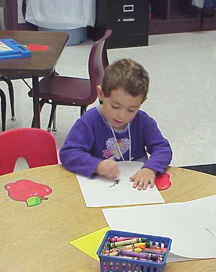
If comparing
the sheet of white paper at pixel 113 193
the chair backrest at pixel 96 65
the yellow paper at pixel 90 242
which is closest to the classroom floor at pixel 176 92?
the chair backrest at pixel 96 65

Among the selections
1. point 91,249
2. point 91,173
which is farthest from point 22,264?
point 91,173

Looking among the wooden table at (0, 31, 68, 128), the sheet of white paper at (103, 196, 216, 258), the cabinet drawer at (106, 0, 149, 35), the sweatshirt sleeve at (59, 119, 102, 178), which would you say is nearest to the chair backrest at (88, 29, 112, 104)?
the wooden table at (0, 31, 68, 128)

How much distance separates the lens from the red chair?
302cm

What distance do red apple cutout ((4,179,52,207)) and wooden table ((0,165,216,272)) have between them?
0.02m

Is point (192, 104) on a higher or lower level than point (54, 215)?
lower

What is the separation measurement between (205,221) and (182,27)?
5118 mm

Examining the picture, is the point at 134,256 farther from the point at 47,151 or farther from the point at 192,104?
the point at 192,104

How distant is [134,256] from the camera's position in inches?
46.0

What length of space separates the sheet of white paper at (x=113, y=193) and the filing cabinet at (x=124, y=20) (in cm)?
409

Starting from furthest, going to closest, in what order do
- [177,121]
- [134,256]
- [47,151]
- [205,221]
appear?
[177,121] < [47,151] < [205,221] < [134,256]

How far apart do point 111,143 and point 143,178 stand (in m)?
0.23

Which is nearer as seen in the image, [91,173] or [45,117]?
[91,173]

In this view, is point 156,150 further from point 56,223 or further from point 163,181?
point 56,223

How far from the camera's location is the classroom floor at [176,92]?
3534mm
